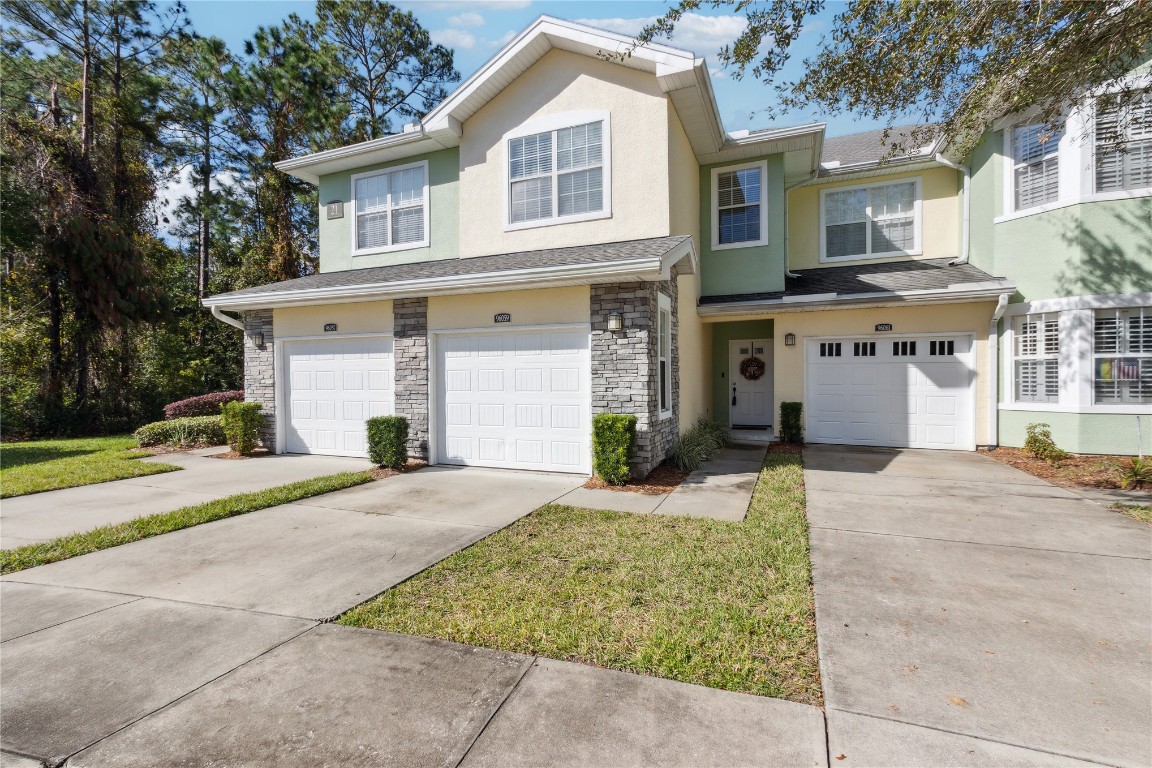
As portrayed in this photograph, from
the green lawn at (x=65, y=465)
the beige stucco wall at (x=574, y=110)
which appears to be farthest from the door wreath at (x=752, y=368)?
the green lawn at (x=65, y=465)

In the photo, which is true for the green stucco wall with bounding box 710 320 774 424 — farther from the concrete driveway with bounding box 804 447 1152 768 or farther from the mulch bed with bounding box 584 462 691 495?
the concrete driveway with bounding box 804 447 1152 768

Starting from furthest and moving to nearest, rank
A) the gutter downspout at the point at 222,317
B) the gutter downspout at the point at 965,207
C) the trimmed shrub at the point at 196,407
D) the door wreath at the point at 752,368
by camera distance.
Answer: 1. the trimmed shrub at the point at 196,407
2. the door wreath at the point at 752,368
3. the gutter downspout at the point at 965,207
4. the gutter downspout at the point at 222,317

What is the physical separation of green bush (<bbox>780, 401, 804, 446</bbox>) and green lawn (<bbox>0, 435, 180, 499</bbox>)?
11.5 m

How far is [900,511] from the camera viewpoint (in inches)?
240

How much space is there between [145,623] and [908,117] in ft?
32.2

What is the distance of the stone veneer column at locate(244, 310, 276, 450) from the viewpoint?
10461 millimetres

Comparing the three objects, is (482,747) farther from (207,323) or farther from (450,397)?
(207,323)

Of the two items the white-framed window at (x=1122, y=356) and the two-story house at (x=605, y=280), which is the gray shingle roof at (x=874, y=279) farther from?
the white-framed window at (x=1122, y=356)

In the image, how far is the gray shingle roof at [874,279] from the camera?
32.9 ft

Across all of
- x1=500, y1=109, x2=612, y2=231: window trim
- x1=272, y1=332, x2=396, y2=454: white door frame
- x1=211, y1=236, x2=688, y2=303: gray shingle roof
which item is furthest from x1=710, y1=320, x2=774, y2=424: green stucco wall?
x1=272, y1=332, x2=396, y2=454: white door frame

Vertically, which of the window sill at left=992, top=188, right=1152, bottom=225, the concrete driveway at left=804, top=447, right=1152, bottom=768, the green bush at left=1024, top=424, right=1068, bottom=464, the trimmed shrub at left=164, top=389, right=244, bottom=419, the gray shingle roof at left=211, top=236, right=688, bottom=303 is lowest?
the concrete driveway at left=804, top=447, right=1152, bottom=768

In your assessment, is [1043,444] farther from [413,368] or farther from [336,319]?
[336,319]

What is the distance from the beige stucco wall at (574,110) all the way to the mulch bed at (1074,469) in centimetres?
685

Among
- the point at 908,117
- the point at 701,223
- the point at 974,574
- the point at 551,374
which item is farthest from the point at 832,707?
the point at 701,223
